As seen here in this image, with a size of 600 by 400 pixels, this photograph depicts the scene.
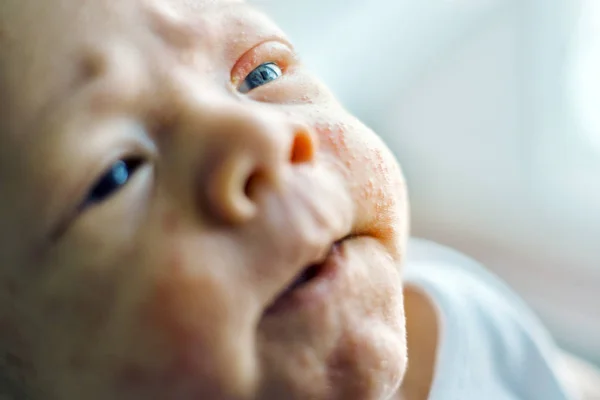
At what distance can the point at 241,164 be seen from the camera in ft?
1.08

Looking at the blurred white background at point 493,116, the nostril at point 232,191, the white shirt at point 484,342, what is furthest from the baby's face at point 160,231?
the blurred white background at point 493,116

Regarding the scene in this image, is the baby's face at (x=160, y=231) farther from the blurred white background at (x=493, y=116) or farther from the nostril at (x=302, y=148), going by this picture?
the blurred white background at (x=493, y=116)

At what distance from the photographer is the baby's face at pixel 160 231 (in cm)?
32

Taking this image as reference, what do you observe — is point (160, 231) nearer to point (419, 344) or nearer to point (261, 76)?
point (261, 76)

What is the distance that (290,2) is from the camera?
0.77 m

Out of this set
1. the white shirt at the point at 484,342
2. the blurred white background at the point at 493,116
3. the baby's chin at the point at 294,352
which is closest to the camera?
the baby's chin at the point at 294,352

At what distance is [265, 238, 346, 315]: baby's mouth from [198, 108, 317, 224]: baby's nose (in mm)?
47

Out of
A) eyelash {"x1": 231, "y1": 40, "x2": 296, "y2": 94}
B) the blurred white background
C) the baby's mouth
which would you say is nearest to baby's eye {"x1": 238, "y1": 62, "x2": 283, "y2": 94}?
eyelash {"x1": 231, "y1": 40, "x2": 296, "y2": 94}

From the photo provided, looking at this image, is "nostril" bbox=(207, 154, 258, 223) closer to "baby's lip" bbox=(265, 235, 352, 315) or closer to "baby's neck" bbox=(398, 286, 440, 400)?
"baby's lip" bbox=(265, 235, 352, 315)

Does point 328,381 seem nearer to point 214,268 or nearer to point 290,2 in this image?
point 214,268

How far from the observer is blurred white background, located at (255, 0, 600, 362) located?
2.56ft

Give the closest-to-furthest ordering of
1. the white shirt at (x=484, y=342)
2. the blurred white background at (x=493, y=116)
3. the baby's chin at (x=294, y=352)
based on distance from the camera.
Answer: the baby's chin at (x=294, y=352) < the white shirt at (x=484, y=342) < the blurred white background at (x=493, y=116)

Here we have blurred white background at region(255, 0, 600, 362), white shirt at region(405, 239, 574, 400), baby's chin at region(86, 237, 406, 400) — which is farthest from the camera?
blurred white background at region(255, 0, 600, 362)

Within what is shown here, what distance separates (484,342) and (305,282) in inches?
15.9
